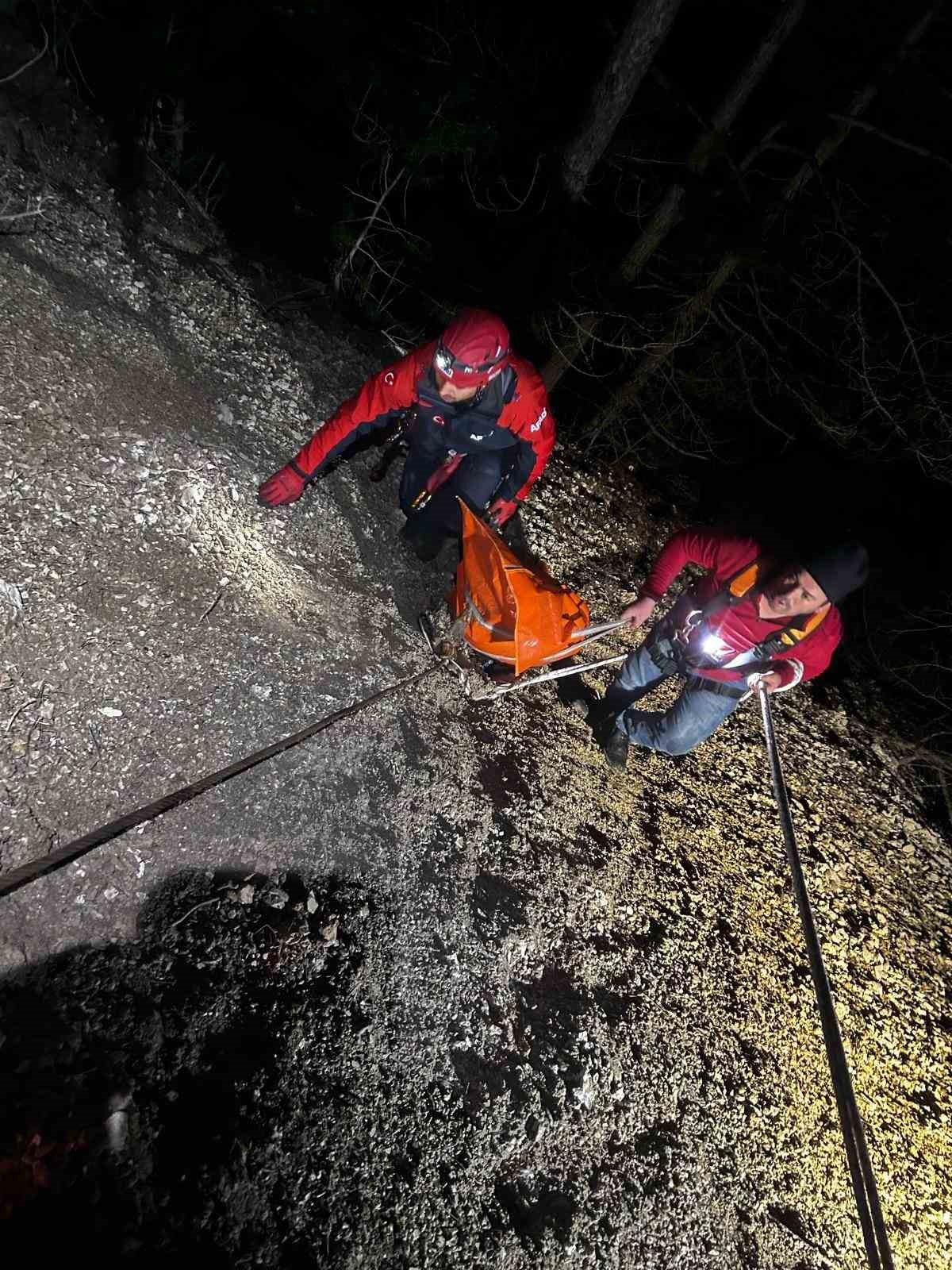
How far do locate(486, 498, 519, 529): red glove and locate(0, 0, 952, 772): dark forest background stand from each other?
9.89 feet

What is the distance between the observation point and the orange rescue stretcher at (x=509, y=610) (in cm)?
365

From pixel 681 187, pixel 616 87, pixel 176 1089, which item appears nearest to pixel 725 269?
pixel 681 187

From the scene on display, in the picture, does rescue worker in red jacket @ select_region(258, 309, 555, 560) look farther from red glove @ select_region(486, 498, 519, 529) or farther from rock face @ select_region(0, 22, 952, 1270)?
rock face @ select_region(0, 22, 952, 1270)

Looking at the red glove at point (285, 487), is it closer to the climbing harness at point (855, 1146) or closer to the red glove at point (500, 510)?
the red glove at point (500, 510)

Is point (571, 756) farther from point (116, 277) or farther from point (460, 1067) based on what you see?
point (116, 277)

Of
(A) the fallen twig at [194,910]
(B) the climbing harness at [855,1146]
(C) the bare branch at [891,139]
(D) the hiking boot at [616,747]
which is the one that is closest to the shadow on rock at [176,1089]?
(A) the fallen twig at [194,910]

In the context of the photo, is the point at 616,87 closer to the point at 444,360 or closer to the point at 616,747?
the point at 444,360

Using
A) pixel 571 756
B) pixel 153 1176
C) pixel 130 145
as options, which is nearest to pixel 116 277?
pixel 130 145

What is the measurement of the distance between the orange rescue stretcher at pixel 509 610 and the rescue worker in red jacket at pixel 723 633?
0.50 metres

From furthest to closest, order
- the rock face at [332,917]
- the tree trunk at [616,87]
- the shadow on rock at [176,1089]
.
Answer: the tree trunk at [616,87] → the rock face at [332,917] → the shadow on rock at [176,1089]

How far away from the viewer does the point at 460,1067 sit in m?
2.79

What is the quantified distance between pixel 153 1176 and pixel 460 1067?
3.90ft

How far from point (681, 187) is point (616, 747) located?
522 centimetres

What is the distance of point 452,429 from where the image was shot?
14.5 ft
